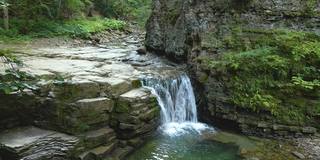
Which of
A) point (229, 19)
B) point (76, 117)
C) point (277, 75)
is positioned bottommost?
point (76, 117)

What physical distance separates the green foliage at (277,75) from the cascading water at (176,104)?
0.95m

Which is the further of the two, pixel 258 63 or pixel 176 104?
pixel 176 104

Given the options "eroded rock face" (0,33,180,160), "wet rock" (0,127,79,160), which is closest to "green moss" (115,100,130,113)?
"eroded rock face" (0,33,180,160)

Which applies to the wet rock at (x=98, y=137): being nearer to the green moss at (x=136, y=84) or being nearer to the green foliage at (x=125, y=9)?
the green moss at (x=136, y=84)

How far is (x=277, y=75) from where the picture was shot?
8.62 metres

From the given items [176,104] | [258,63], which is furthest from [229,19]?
[176,104]

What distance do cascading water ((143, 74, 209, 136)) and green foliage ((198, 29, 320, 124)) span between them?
0.95m

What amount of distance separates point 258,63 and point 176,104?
2381mm

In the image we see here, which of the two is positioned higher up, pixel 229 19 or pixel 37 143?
pixel 229 19

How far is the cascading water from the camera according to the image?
8.81 m

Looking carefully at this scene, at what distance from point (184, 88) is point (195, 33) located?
2.09 metres

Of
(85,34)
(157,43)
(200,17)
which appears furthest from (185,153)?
(85,34)

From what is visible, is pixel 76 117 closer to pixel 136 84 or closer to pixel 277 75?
pixel 136 84

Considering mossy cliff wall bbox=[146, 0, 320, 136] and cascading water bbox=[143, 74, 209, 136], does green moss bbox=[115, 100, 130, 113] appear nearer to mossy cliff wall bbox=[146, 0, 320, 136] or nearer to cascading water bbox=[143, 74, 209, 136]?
cascading water bbox=[143, 74, 209, 136]
